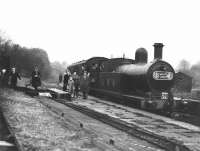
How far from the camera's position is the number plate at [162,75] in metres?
16.2

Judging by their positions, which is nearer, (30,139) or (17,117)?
(30,139)

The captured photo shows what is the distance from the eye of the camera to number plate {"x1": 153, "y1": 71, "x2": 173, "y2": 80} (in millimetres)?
16203

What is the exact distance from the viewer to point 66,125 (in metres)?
9.70

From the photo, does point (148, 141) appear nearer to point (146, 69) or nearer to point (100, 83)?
point (146, 69)

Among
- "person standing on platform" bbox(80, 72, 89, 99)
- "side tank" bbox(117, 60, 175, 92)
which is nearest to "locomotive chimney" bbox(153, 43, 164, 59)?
"side tank" bbox(117, 60, 175, 92)

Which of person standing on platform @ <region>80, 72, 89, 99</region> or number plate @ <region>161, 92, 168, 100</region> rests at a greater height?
person standing on platform @ <region>80, 72, 89, 99</region>

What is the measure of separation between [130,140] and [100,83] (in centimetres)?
1352

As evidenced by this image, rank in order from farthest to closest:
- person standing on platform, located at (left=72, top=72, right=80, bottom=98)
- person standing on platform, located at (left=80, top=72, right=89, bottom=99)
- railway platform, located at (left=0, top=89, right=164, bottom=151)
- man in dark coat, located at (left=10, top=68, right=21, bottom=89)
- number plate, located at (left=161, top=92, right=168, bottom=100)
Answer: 1. man in dark coat, located at (left=10, top=68, right=21, bottom=89)
2. person standing on platform, located at (left=72, top=72, right=80, bottom=98)
3. person standing on platform, located at (left=80, top=72, right=89, bottom=99)
4. number plate, located at (left=161, top=92, right=168, bottom=100)
5. railway platform, located at (left=0, top=89, right=164, bottom=151)

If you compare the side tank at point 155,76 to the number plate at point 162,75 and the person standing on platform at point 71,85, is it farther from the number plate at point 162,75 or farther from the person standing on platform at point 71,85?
the person standing on platform at point 71,85

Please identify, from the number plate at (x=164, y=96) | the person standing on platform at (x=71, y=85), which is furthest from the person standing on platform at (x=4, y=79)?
the number plate at (x=164, y=96)

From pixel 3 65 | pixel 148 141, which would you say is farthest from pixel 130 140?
pixel 3 65

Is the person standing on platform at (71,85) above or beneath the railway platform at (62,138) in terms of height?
above

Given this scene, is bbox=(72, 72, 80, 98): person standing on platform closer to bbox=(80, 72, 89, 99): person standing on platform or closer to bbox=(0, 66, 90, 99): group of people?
bbox=(0, 66, 90, 99): group of people

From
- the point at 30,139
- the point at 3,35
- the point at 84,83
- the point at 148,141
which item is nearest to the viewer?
the point at 30,139
